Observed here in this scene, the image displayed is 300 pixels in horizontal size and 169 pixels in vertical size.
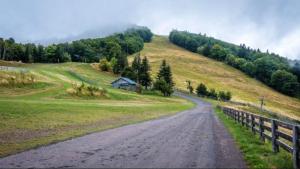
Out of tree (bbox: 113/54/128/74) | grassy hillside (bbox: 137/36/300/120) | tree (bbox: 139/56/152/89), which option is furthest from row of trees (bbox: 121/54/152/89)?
grassy hillside (bbox: 137/36/300/120)

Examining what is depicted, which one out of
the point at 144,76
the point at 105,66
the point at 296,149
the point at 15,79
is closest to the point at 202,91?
the point at 144,76

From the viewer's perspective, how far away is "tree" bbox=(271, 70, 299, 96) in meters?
161

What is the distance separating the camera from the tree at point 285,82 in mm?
161413

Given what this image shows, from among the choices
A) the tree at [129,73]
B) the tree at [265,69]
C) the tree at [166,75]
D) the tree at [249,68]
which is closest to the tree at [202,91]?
the tree at [166,75]

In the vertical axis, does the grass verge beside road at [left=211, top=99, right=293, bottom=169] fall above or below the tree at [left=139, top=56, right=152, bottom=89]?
below

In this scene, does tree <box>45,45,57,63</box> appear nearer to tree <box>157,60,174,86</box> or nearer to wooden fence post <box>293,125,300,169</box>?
tree <box>157,60,174,86</box>

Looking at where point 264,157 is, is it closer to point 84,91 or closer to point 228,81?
point 84,91

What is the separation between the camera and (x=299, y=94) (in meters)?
160

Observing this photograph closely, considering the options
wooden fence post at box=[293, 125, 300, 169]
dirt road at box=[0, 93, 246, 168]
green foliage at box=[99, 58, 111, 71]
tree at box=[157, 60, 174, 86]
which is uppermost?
green foliage at box=[99, 58, 111, 71]

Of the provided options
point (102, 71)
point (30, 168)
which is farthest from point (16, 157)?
point (102, 71)

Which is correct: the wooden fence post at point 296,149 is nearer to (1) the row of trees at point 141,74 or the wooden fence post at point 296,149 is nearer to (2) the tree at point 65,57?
(1) the row of trees at point 141,74

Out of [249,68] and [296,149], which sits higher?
[249,68]

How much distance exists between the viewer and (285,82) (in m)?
164

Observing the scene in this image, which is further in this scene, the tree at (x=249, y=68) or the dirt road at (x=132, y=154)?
the tree at (x=249, y=68)
